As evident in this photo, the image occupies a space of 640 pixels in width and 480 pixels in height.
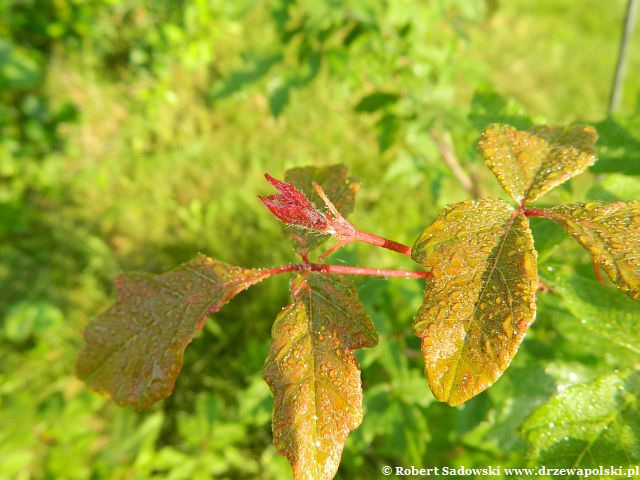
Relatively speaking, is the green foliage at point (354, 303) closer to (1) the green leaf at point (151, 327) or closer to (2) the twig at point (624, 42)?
(1) the green leaf at point (151, 327)

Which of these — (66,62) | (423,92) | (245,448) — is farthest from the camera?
(66,62)

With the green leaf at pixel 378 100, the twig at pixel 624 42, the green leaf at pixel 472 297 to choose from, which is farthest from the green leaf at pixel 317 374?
the twig at pixel 624 42

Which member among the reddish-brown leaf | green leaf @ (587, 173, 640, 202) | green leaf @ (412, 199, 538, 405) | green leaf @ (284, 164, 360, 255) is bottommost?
green leaf @ (587, 173, 640, 202)

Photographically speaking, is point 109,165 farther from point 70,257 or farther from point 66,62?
point 66,62

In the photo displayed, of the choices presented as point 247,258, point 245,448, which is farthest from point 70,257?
point 245,448

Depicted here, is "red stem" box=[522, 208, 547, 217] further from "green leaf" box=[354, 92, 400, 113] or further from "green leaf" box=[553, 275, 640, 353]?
"green leaf" box=[354, 92, 400, 113]

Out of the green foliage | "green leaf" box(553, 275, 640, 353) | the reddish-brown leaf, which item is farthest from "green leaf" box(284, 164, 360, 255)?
"green leaf" box(553, 275, 640, 353)
